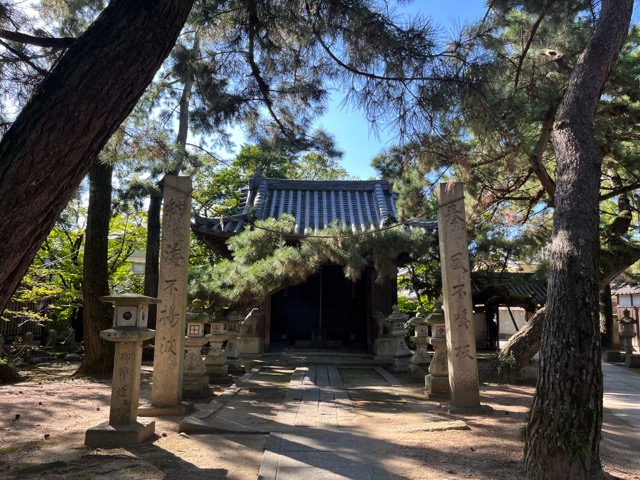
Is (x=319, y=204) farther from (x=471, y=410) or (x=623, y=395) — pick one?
(x=471, y=410)

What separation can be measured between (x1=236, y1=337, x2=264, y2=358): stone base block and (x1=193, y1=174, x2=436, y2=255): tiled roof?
8.85 ft

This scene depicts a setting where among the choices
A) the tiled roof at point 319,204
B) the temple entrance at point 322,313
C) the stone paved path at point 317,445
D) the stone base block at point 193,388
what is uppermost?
the tiled roof at point 319,204

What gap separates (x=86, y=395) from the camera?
24.2 ft

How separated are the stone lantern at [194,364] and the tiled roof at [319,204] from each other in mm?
4132

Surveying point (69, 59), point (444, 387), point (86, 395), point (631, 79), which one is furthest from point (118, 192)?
point (631, 79)

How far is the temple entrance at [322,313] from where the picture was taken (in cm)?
1402

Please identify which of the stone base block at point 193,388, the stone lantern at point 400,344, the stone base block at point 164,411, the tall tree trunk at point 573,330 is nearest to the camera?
the tall tree trunk at point 573,330

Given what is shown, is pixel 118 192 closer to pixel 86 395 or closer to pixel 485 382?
pixel 86 395

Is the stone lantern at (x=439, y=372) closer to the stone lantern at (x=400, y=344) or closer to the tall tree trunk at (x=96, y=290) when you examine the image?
the stone lantern at (x=400, y=344)

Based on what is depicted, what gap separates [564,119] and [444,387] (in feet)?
14.4

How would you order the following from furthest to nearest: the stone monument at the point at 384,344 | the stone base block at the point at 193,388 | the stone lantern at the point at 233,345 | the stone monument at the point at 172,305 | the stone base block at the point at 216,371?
the stone monument at the point at 384,344, the stone lantern at the point at 233,345, the stone base block at the point at 216,371, the stone base block at the point at 193,388, the stone monument at the point at 172,305

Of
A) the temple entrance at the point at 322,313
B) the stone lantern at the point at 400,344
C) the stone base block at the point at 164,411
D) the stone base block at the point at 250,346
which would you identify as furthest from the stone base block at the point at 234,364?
the stone base block at the point at 164,411

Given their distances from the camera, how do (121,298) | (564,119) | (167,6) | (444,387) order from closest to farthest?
(167,6)
(564,119)
(121,298)
(444,387)

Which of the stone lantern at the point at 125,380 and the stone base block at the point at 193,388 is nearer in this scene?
the stone lantern at the point at 125,380
